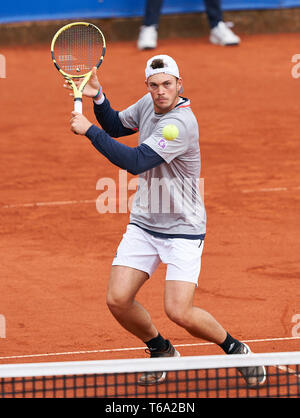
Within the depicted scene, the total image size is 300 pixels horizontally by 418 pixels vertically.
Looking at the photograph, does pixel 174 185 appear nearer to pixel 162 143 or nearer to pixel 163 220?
pixel 163 220

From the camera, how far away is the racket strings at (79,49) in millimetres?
7020

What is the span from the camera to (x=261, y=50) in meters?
18.4

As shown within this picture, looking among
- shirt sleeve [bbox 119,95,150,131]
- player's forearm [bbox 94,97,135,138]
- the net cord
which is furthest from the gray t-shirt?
the net cord

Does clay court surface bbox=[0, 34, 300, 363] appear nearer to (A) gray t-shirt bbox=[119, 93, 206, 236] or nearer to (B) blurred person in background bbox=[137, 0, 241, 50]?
(B) blurred person in background bbox=[137, 0, 241, 50]

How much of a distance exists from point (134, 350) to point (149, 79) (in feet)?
7.57

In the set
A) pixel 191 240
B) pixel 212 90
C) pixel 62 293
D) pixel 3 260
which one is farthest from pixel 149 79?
pixel 212 90

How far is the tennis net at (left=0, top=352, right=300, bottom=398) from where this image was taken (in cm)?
505

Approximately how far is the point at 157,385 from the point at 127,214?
4.31 m

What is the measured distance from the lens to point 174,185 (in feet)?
20.6

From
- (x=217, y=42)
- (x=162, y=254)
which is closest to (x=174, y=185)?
(x=162, y=254)

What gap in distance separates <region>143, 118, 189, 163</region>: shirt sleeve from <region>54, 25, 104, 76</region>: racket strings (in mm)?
1210

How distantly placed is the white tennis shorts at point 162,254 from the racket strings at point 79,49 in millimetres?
1464

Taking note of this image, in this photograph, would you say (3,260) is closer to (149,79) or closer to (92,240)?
(92,240)

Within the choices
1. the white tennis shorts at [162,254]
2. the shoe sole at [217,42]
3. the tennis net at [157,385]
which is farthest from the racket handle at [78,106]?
the shoe sole at [217,42]
